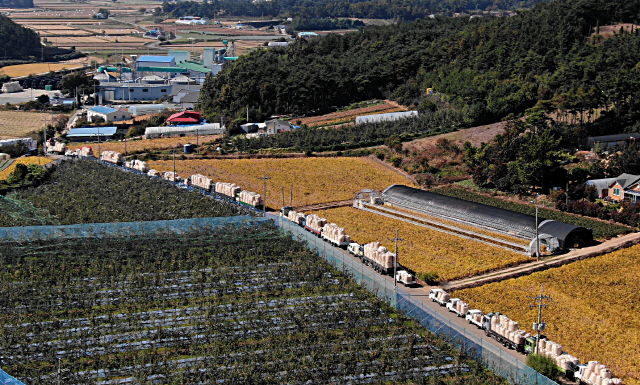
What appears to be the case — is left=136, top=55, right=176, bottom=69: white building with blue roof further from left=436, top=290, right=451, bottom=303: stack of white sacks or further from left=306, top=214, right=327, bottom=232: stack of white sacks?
left=436, top=290, right=451, bottom=303: stack of white sacks

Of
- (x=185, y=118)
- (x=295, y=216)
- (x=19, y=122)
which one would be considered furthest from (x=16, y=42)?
(x=295, y=216)

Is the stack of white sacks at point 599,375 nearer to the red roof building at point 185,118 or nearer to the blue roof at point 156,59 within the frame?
the red roof building at point 185,118

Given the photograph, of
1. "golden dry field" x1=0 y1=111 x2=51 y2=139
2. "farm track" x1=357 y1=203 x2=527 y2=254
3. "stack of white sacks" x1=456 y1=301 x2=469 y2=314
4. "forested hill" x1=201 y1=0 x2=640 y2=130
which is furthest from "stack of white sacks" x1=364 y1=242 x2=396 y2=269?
"golden dry field" x1=0 y1=111 x2=51 y2=139

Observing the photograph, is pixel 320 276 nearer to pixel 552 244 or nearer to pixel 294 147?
pixel 552 244

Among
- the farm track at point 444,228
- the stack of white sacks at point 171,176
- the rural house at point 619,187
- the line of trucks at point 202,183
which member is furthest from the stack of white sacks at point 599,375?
the stack of white sacks at point 171,176

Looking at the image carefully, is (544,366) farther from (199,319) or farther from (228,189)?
(228,189)

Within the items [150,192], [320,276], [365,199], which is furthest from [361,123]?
[320,276]
